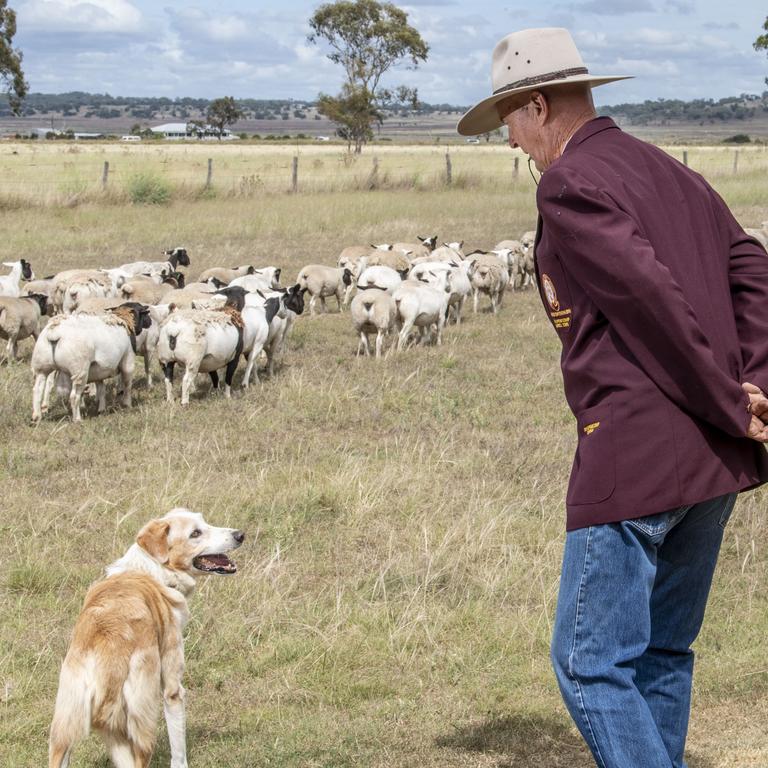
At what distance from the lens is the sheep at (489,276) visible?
18062 mm

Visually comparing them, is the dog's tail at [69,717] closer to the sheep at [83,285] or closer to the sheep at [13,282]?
the sheep at [83,285]

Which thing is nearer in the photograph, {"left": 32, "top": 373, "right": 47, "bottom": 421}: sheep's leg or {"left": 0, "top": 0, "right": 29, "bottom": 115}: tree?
{"left": 32, "top": 373, "right": 47, "bottom": 421}: sheep's leg

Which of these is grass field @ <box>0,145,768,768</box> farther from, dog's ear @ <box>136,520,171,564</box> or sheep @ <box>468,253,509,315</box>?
sheep @ <box>468,253,509,315</box>


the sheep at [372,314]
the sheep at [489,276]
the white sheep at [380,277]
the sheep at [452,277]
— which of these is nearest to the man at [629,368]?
the sheep at [372,314]

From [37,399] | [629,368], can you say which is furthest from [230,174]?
[629,368]

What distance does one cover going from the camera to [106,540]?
7219 millimetres

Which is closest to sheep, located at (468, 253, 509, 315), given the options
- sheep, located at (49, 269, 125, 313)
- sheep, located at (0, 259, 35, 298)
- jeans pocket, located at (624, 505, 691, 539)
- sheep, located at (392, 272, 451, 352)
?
sheep, located at (392, 272, 451, 352)

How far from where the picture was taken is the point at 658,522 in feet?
9.82

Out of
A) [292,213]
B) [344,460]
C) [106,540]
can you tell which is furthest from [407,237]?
[106,540]

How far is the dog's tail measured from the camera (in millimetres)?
3926

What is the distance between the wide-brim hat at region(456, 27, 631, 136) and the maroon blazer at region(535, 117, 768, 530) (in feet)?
0.57

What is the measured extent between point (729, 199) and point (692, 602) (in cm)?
3225

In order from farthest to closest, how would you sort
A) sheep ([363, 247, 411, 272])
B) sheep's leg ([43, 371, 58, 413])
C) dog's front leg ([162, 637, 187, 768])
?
sheep ([363, 247, 411, 272]), sheep's leg ([43, 371, 58, 413]), dog's front leg ([162, 637, 187, 768])

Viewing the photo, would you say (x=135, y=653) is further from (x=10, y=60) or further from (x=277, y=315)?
(x=10, y=60)
